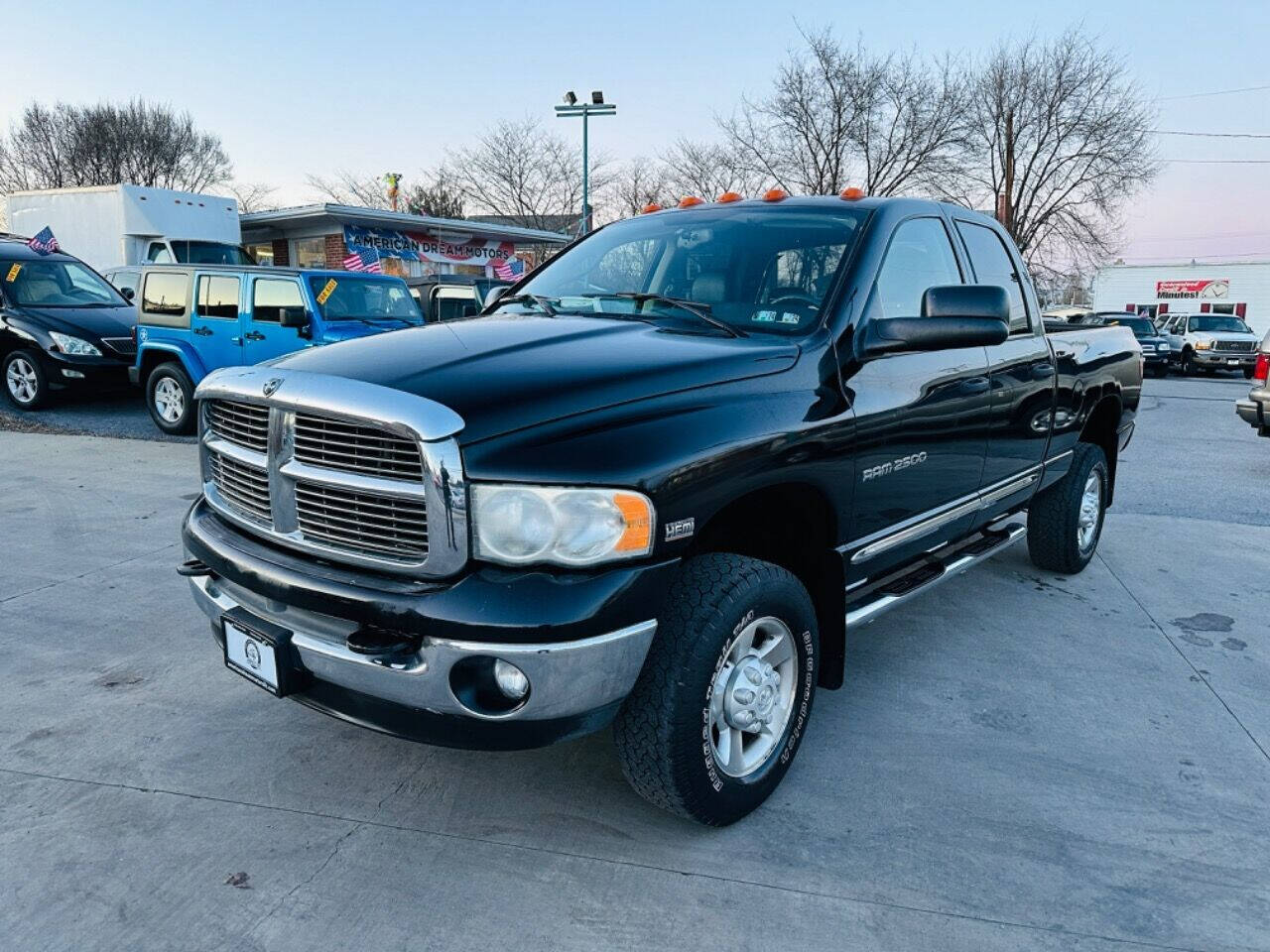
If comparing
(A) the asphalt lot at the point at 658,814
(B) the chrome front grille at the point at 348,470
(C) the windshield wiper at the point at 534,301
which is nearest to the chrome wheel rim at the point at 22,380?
(A) the asphalt lot at the point at 658,814

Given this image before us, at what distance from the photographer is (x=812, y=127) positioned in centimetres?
2948

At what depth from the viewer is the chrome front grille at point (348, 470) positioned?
7.06ft

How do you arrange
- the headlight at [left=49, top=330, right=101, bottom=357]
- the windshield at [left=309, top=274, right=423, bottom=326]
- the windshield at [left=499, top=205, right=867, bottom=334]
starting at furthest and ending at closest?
the headlight at [left=49, top=330, right=101, bottom=357] < the windshield at [left=309, top=274, right=423, bottom=326] < the windshield at [left=499, top=205, right=867, bottom=334]

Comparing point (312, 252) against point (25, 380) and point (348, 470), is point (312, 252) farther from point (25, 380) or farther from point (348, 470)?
point (348, 470)

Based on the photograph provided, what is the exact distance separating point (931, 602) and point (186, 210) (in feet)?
56.9

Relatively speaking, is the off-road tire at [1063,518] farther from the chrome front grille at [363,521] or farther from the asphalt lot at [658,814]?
the chrome front grille at [363,521]

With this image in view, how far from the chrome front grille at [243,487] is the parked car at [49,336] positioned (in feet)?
28.9

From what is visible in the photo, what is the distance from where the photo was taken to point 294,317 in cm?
875

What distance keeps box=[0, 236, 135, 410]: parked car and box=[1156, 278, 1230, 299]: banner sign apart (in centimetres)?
4898

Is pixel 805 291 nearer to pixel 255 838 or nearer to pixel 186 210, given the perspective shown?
pixel 255 838

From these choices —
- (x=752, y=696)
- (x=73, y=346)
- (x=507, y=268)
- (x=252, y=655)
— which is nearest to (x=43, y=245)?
(x=73, y=346)

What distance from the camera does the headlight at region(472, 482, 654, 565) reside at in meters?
2.14

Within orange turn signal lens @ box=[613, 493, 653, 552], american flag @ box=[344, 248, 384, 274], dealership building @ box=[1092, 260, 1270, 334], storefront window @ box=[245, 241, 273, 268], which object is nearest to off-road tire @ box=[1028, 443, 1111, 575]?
orange turn signal lens @ box=[613, 493, 653, 552]

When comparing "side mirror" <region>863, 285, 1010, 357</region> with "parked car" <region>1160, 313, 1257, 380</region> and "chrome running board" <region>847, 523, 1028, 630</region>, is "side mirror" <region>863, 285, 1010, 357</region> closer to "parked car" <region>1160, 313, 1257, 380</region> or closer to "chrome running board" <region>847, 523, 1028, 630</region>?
"chrome running board" <region>847, 523, 1028, 630</region>
